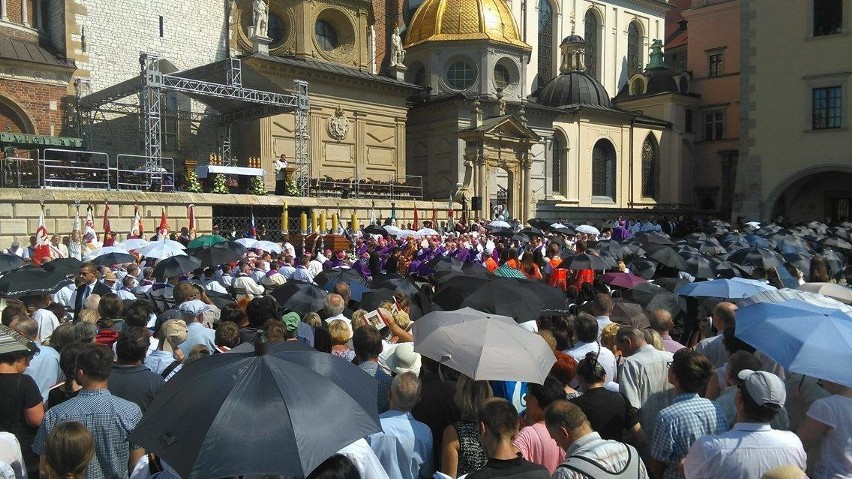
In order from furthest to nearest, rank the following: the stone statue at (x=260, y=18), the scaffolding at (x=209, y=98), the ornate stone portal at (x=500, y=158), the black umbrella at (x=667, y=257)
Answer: the ornate stone portal at (x=500, y=158)
the stone statue at (x=260, y=18)
the scaffolding at (x=209, y=98)
the black umbrella at (x=667, y=257)

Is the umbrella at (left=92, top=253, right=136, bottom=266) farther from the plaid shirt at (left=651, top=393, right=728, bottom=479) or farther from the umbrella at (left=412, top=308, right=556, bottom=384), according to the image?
the plaid shirt at (left=651, top=393, right=728, bottom=479)

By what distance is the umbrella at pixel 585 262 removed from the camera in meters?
13.0

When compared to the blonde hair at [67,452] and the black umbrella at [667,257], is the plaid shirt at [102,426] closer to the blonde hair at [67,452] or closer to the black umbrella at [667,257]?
the blonde hair at [67,452]

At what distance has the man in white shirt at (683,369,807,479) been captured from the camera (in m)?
4.07

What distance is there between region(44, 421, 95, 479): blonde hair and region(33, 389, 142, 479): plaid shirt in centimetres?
85

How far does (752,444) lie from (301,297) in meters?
6.40

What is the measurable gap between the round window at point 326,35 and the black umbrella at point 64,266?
2544 cm

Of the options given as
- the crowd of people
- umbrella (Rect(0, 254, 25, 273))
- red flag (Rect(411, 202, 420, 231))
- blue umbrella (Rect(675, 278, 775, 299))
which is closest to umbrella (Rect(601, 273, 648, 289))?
blue umbrella (Rect(675, 278, 775, 299))

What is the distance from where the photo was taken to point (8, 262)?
39.5 ft

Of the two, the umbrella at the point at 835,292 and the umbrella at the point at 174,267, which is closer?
the umbrella at the point at 835,292

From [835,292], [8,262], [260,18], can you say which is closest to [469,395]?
[835,292]

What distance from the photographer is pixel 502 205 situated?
3516 centimetres

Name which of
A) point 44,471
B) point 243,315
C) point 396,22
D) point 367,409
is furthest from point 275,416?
point 396,22

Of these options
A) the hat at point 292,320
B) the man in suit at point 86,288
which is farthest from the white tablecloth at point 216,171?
the hat at point 292,320
